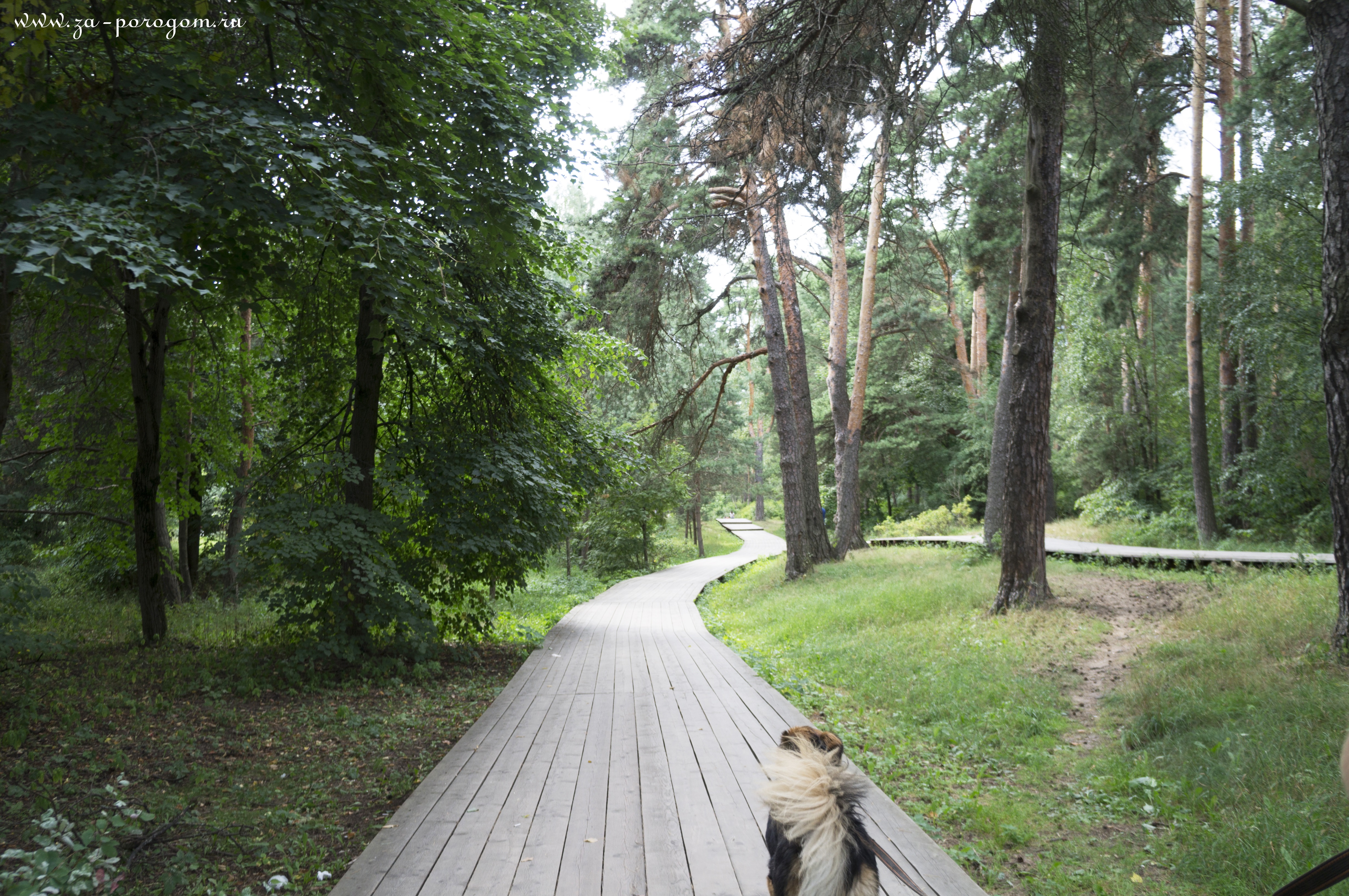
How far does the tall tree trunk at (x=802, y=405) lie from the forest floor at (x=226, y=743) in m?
8.03

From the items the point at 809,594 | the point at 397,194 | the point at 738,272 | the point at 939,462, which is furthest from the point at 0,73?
the point at 939,462

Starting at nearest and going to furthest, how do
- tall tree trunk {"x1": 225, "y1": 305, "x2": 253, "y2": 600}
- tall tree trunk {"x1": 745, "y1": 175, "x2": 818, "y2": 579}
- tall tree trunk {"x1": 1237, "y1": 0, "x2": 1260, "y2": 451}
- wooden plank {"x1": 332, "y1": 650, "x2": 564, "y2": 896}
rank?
wooden plank {"x1": 332, "y1": 650, "x2": 564, "y2": 896} → tall tree trunk {"x1": 225, "y1": 305, "x2": 253, "y2": 600} → tall tree trunk {"x1": 1237, "y1": 0, "x2": 1260, "y2": 451} → tall tree trunk {"x1": 745, "y1": 175, "x2": 818, "y2": 579}

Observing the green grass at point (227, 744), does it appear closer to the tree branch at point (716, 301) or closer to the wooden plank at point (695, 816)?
the wooden plank at point (695, 816)

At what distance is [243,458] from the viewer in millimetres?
11500

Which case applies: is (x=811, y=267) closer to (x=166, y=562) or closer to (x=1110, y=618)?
(x=1110, y=618)

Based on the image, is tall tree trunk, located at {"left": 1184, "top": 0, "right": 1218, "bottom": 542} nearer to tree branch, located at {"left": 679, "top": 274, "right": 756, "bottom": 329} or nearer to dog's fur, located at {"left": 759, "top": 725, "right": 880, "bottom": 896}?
tree branch, located at {"left": 679, "top": 274, "right": 756, "bottom": 329}

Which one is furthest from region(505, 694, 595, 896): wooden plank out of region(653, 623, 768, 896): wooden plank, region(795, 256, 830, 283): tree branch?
region(795, 256, 830, 283): tree branch

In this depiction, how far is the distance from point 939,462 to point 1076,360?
9459 mm

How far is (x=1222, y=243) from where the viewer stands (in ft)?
47.0

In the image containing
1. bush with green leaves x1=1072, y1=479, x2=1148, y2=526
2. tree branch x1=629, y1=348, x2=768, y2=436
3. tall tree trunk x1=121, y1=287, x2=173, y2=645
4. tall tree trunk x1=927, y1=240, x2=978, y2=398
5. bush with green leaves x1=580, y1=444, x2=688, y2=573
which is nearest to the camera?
tall tree trunk x1=121, y1=287, x2=173, y2=645

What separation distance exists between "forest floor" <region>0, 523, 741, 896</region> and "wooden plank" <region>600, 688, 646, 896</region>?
1.35 metres

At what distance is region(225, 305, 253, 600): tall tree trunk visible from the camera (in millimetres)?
10203

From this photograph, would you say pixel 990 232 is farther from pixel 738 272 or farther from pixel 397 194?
pixel 397 194

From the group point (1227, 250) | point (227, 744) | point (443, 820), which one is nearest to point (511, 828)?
point (443, 820)
